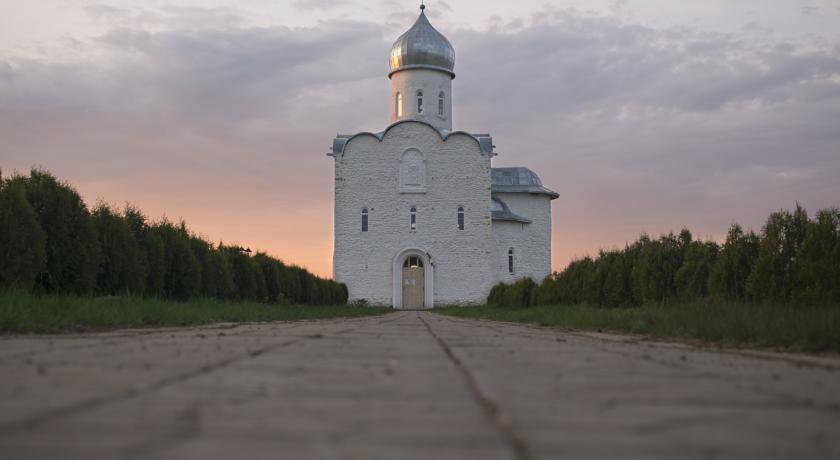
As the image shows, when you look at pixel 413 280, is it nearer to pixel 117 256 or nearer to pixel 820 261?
pixel 117 256

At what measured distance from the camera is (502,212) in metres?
50.4

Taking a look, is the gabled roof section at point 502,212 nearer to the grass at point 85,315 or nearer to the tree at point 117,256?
the tree at point 117,256

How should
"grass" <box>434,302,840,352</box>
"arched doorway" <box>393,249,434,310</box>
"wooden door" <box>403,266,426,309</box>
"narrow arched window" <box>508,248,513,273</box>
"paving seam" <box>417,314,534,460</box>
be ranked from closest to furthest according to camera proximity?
"paving seam" <box>417,314,534,460</box> < "grass" <box>434,302,840,352</box> < "arched doorway" <box>393,249,434,310</box> < "wooden door" <box>403,266,426,309</box> < "narrow arched window" <box>508,248,513,273</box>

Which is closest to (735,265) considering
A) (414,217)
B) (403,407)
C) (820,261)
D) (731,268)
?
(731,268)

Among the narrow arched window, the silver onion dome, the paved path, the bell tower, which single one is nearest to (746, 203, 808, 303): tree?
the paved path

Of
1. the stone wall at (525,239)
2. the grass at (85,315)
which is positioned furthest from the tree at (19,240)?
the stone wall at (525,239)

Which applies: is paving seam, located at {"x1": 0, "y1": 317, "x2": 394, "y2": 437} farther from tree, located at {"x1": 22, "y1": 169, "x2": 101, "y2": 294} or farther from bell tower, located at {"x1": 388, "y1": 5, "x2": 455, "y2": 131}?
bell tower, located at {"x1": 388, "y1": 5, "x2": 455, "y2": 131}

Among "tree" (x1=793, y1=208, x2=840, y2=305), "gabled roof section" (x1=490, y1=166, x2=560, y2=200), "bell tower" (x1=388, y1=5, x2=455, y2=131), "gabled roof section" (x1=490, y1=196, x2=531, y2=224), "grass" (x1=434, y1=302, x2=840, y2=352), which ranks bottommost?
"grass" (x1=434, y1=302, x2=840, y2=352)

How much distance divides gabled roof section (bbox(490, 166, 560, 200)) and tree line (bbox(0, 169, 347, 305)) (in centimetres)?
2821

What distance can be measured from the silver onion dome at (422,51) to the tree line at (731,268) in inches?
1109

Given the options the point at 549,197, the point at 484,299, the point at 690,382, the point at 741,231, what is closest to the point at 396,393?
the point at 690,382

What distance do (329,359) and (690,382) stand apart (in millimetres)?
2053

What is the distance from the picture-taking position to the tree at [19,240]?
1371 centimetres

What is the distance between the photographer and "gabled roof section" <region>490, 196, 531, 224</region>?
49625 mm
